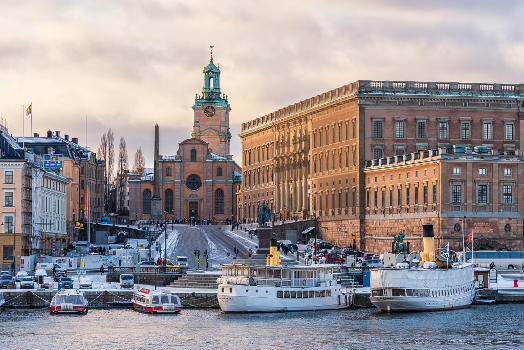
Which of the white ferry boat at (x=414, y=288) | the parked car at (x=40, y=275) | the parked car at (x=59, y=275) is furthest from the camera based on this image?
the parked car at (x=59, y=275)

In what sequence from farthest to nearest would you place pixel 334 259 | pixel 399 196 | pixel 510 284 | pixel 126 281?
pixel 399 196 → pixel 334 259 → pixel 510 284 → pixel 126 281

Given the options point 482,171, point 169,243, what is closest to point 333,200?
point 169,243

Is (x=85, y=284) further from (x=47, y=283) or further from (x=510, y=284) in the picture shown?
(x=510, y=284)

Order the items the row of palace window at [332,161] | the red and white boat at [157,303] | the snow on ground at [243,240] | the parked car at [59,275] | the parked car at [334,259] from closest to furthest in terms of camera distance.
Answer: the red and white boat at [157,303] → the parked car at [59,275] → the parked car at [334,259] → the snow on ground at [243,240] → the row of palace window at [332,161]

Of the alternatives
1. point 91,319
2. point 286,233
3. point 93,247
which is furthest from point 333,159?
point 91,319

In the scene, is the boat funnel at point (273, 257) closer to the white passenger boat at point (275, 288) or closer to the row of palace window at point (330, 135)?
the white passenger boat at point (275, 288)

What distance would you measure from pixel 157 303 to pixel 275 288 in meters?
8.44

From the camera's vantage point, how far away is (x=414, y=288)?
105m

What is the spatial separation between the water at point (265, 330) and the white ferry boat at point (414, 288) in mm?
1280

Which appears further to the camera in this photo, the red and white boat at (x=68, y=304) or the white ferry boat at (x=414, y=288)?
the white ferry boat at (x=414, y=288)

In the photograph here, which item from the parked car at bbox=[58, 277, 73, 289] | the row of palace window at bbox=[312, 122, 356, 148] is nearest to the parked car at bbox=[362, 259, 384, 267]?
the parked car at bbox=[58, 277, 73, 289]

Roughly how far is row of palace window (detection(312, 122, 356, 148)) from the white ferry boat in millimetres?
63426

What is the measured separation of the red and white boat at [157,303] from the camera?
340 feet

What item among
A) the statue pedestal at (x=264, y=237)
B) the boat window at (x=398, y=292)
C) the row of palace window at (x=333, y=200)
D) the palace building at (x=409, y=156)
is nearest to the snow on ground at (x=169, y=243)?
the palace building at (x=409, y=156)
